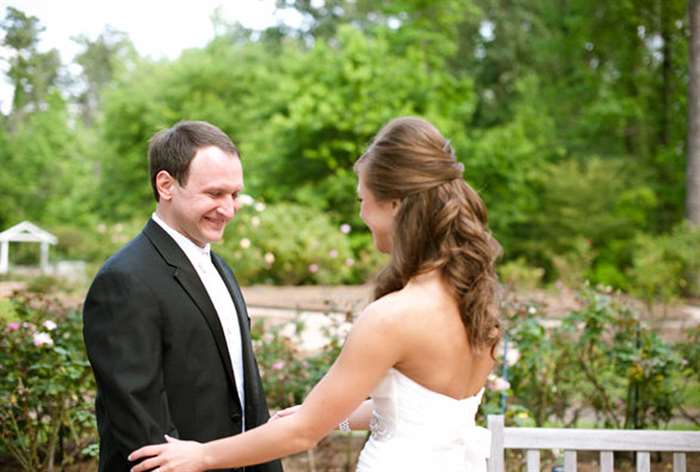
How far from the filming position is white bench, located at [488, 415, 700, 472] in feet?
8.70

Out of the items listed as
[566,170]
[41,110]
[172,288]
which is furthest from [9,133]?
[172,288]

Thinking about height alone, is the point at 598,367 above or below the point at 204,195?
below

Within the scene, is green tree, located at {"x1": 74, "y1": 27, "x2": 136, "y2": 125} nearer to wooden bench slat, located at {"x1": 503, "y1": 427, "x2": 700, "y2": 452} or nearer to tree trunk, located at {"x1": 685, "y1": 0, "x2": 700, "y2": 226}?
tree trunk, located at {"x1": 685, "y1": 0, "x2": 700, "y2": 226}

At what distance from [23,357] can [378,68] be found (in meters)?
14.4

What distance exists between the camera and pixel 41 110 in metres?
27.2

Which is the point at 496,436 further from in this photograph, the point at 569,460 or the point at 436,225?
the point at 436,225

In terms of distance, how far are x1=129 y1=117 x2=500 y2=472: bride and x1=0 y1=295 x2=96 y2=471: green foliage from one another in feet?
7.50

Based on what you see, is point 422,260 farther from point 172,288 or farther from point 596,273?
point 596,273

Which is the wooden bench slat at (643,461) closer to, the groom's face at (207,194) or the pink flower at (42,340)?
the groom's face at (207,194)

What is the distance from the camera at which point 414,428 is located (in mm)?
1975

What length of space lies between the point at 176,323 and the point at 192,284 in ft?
0.47


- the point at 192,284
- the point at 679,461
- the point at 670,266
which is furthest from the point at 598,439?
the point at 670,266

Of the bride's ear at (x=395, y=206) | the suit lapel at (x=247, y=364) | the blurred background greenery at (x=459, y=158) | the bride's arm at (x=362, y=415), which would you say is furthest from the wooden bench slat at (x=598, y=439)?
the blurred background greenery at (x=459, y=158)

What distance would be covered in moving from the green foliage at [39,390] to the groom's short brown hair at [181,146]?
6.60 feet
